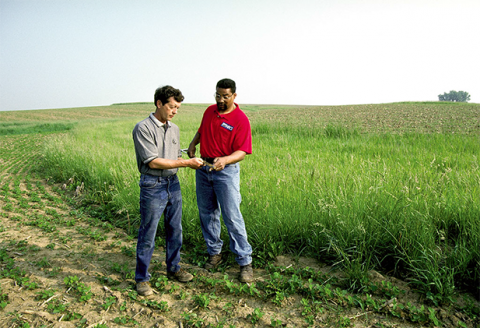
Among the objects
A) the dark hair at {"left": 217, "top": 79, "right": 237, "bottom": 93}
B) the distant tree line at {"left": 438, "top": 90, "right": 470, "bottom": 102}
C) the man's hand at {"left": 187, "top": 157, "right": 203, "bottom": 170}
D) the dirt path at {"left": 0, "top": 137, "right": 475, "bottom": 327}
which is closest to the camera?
the dirt path at {"left": 0, "top": 137, "right": 475, "bottom": 327}

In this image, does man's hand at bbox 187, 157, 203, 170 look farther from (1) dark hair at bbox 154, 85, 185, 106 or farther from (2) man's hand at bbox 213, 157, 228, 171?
(1) dark hair at bbox 154, 85, 185, 106

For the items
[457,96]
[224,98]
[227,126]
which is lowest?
[227,126]

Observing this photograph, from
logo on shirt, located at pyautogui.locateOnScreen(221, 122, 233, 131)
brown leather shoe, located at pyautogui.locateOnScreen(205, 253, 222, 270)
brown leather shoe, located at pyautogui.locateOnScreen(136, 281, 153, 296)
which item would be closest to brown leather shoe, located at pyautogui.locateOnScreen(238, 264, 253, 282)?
brown leather shoe, located at pyautogui.locateOnScreen(205, 253, 222, 270)

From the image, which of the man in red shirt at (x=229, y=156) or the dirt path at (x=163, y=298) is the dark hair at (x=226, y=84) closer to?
the man in red shirt at (x=229, y=156)

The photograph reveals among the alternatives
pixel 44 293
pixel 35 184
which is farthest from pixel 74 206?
pixel 44 293

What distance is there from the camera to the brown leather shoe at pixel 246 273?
3.39m

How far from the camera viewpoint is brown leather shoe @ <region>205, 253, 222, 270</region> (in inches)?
148

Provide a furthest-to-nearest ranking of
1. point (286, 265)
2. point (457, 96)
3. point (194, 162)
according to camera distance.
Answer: point (457, 96) < point (286, 265) < point (194, 162)

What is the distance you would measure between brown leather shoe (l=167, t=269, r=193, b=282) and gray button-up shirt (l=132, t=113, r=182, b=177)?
4.02 feet

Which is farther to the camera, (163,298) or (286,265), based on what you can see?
(286,265)

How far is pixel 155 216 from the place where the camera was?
323 cm

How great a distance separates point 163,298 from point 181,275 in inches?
14.1

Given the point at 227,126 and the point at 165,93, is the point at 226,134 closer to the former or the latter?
the point at 227,126

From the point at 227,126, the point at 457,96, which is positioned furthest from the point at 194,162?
the point at 457,96
